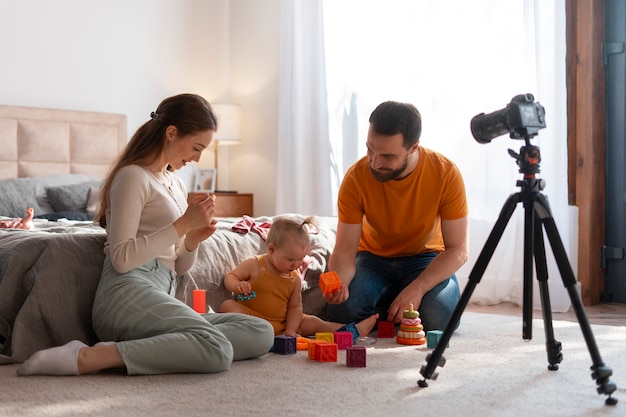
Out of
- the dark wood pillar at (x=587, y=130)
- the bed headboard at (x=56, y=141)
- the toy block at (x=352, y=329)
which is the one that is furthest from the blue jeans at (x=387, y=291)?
the bed headboard at (x=56, y=141)

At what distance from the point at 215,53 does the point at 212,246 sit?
3439 mm

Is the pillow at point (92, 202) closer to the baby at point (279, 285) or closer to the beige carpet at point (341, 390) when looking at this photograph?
the baby at point (279, 285)

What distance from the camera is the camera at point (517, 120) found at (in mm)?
1998

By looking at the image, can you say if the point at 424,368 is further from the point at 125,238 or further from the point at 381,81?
the point at 381,81

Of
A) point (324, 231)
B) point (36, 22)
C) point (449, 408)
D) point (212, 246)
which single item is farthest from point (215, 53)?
point (449, 408)

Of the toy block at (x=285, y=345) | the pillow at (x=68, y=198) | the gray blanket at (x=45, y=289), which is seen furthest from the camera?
the pillow at (x=68, y=198)

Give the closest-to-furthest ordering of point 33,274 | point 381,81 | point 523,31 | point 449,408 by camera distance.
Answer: point 449,408, point 33,274, point 523,31, point 381,81

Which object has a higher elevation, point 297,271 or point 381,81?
point 381,81

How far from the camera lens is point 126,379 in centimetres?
213

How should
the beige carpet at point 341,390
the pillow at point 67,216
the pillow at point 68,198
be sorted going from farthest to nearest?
the pillow at point 68,198 < the pillow at point 67,216 < the beige carpet at point 341,390

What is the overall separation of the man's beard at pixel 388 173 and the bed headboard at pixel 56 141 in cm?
265

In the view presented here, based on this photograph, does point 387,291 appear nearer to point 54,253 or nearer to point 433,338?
point 433,338

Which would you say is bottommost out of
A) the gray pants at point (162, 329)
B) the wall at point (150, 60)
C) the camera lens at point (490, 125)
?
the gray pants at point (162, 329)

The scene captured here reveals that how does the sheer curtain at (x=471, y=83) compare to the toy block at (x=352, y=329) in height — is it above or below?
above
